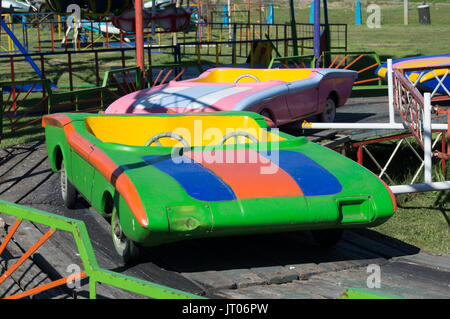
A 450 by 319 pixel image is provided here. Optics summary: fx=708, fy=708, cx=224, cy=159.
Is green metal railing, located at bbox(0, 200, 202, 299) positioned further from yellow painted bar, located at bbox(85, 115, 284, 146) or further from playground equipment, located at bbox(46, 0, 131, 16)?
playground equipment, located at bbox(46, 0, 131, 16)

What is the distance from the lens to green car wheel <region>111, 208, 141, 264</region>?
195 inches

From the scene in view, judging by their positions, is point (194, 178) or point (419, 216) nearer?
point (194, 178)

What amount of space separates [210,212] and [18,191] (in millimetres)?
3275

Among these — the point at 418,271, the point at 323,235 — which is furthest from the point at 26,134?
the point at 418,271

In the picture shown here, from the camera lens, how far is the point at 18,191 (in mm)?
7160

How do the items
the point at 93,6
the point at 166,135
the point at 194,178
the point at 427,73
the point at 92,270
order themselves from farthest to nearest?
the point at 93,6
the point at 427,73
the point at 166,135
the point at 194,178
the point at 92,270

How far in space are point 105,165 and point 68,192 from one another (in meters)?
1.50

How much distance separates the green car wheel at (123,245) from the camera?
496cm

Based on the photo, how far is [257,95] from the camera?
8273mm

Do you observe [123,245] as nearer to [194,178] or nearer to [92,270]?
[194,178]

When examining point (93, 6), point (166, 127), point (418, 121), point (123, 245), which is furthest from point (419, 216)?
point (93, 6)

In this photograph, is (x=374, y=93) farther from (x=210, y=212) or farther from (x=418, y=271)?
(x=210, y=212)
